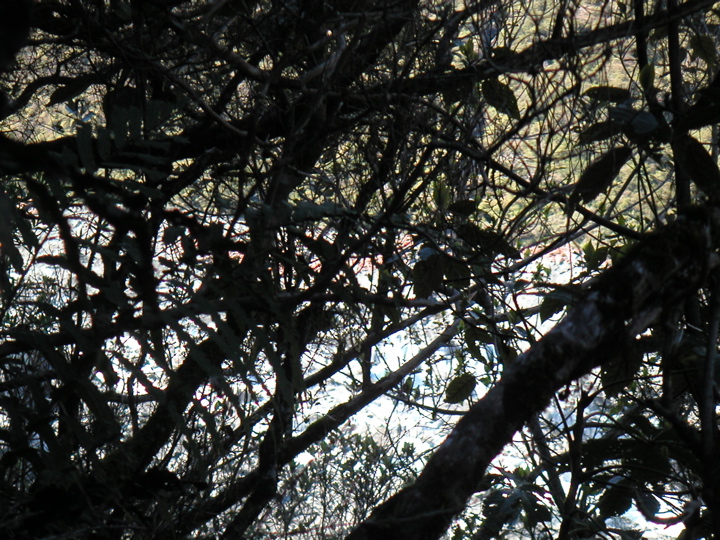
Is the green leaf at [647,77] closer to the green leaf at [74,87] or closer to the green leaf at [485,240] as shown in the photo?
the green leaf at [485,240]

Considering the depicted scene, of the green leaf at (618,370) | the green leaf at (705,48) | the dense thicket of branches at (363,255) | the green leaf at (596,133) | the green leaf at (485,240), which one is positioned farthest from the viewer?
the green leaf at (705,48)

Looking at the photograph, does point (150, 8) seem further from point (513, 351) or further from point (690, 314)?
point (690, 314)

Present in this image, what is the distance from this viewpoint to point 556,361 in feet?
3.54

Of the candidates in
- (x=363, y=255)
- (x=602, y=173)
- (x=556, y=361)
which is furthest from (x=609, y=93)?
(x=556, y=361)

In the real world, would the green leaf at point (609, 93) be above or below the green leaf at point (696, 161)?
above

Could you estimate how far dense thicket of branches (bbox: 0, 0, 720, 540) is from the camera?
1.10 metres

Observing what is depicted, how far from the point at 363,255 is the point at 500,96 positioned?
60 cm

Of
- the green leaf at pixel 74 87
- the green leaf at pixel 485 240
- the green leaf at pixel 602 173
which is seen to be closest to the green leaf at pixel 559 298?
the green leaf at pixel 485 240

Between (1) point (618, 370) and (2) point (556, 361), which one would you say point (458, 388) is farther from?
(2) point (556, 361)

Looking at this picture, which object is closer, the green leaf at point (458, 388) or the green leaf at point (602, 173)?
the green leaf at point (602, 173)

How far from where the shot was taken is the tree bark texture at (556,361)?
92 cm

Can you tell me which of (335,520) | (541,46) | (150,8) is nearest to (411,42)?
(541,46)

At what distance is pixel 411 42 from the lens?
2.13 m

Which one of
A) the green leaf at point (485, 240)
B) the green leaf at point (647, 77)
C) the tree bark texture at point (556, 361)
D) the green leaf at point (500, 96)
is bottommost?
the tree bark texture at point (556, 361)
